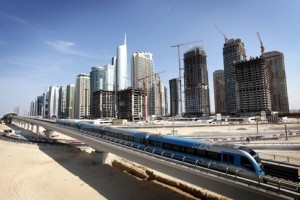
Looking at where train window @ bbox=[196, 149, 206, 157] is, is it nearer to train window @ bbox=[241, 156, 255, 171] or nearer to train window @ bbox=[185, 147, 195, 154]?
train window @ bbox=[185, 147, 195, 154]

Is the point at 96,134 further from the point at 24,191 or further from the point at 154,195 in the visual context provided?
the point at 154,195

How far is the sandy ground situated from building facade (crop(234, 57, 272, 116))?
563 feet

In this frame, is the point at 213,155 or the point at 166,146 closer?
the point at 213,155

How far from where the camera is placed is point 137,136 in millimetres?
34531

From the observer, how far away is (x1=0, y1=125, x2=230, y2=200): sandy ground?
91.7 ft

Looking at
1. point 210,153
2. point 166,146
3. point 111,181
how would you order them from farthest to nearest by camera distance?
1. point 111,181
2. point 166,146
3. point 210,153

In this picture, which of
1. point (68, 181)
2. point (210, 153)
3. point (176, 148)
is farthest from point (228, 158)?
point (68, 181)

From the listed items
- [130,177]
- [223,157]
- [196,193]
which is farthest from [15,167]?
[223,157]

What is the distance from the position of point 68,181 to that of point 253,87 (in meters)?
189

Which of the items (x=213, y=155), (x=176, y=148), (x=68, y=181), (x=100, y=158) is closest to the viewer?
(x=213, y=155)

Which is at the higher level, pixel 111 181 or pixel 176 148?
pixel 176 148

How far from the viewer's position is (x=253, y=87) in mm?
186625

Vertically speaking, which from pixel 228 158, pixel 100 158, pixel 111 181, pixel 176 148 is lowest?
pixel 111 181

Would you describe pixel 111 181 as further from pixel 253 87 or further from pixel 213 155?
pixel 253 87
